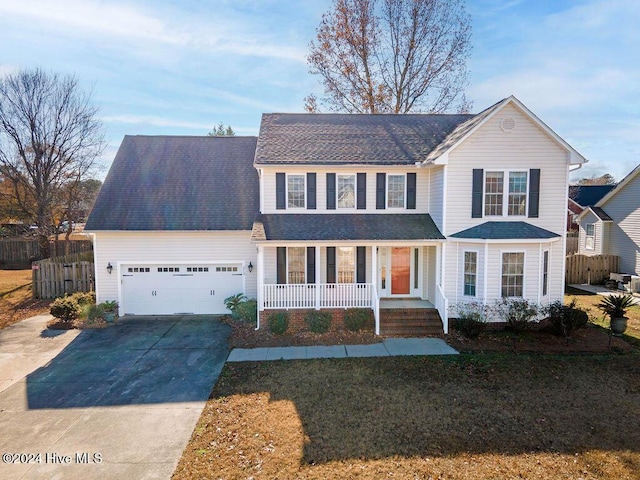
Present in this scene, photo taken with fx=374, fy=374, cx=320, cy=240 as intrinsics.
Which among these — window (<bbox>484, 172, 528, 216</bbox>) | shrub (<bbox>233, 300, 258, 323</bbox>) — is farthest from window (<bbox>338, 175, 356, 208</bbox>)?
shrub (<bbox>233, 300, 258, 323</bbox>)

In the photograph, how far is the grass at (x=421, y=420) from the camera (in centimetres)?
583

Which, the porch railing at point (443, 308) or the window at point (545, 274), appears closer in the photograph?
the porch railing at point (443, 308)

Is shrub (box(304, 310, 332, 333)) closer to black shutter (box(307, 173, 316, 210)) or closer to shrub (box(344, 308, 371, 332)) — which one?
shrub (box(344, 308, 371, 332))

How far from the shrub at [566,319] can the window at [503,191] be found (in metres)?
3.34

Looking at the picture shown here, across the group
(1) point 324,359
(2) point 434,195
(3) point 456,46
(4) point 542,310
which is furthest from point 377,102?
(1) point 324,359

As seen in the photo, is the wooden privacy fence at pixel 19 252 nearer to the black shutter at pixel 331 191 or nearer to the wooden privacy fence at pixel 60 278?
the wooden privacy fence at pixel 60 278

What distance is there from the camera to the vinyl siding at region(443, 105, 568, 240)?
12.4 meters

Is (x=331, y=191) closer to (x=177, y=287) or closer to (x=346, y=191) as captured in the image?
(x=346, y=191)

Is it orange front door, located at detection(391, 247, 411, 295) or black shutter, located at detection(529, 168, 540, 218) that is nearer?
black shutter, located at detection(529, 168, 540, 218)

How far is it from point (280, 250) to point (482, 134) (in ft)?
26.1

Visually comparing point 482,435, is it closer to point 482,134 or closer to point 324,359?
point 324,359

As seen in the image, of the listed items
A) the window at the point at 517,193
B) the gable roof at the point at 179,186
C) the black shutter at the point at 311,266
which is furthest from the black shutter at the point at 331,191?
the window at the point at 517,193

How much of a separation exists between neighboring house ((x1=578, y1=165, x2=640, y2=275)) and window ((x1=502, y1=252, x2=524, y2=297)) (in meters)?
11.3

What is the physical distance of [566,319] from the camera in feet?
38.0
